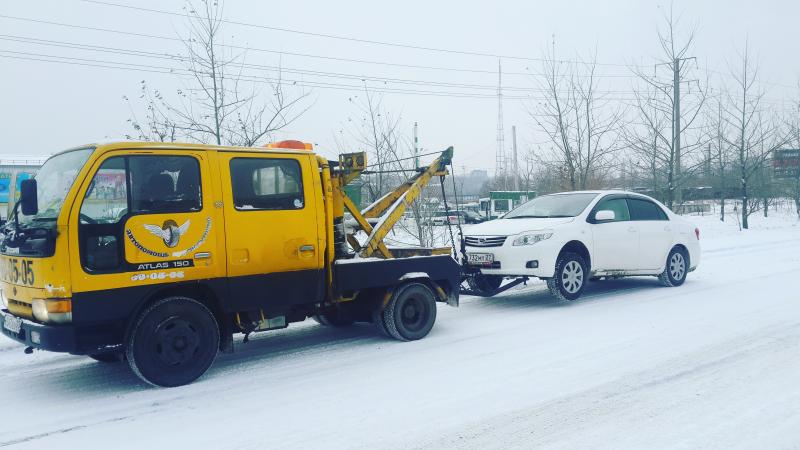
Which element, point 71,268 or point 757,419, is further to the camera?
point 71,268

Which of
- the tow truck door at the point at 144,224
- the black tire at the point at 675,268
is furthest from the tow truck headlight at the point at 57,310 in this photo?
the black tire at the point at 675,268

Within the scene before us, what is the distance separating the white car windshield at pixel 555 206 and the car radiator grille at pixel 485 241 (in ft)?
3.76

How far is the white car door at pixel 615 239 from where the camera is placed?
9602mm

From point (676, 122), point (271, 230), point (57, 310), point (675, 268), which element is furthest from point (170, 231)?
point (676, 122)

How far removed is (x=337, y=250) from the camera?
6.86 meters

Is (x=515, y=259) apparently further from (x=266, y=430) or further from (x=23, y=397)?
(x=23, y=397)

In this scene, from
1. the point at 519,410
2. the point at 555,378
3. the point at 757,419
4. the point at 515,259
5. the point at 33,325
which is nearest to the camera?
the point at 757,419

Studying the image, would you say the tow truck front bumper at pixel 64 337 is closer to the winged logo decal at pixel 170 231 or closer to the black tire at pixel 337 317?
the winged logo decal at pixel 170 231

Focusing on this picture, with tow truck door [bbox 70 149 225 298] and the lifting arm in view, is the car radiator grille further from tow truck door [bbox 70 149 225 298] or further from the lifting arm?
tow truck door [bbox 70 149 225 298]

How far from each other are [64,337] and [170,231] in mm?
1177

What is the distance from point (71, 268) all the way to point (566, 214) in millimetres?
7037

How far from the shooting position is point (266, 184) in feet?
20.0

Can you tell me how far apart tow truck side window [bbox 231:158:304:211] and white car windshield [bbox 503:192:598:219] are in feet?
16.1

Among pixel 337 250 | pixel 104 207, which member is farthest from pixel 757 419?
pixel 104 207
